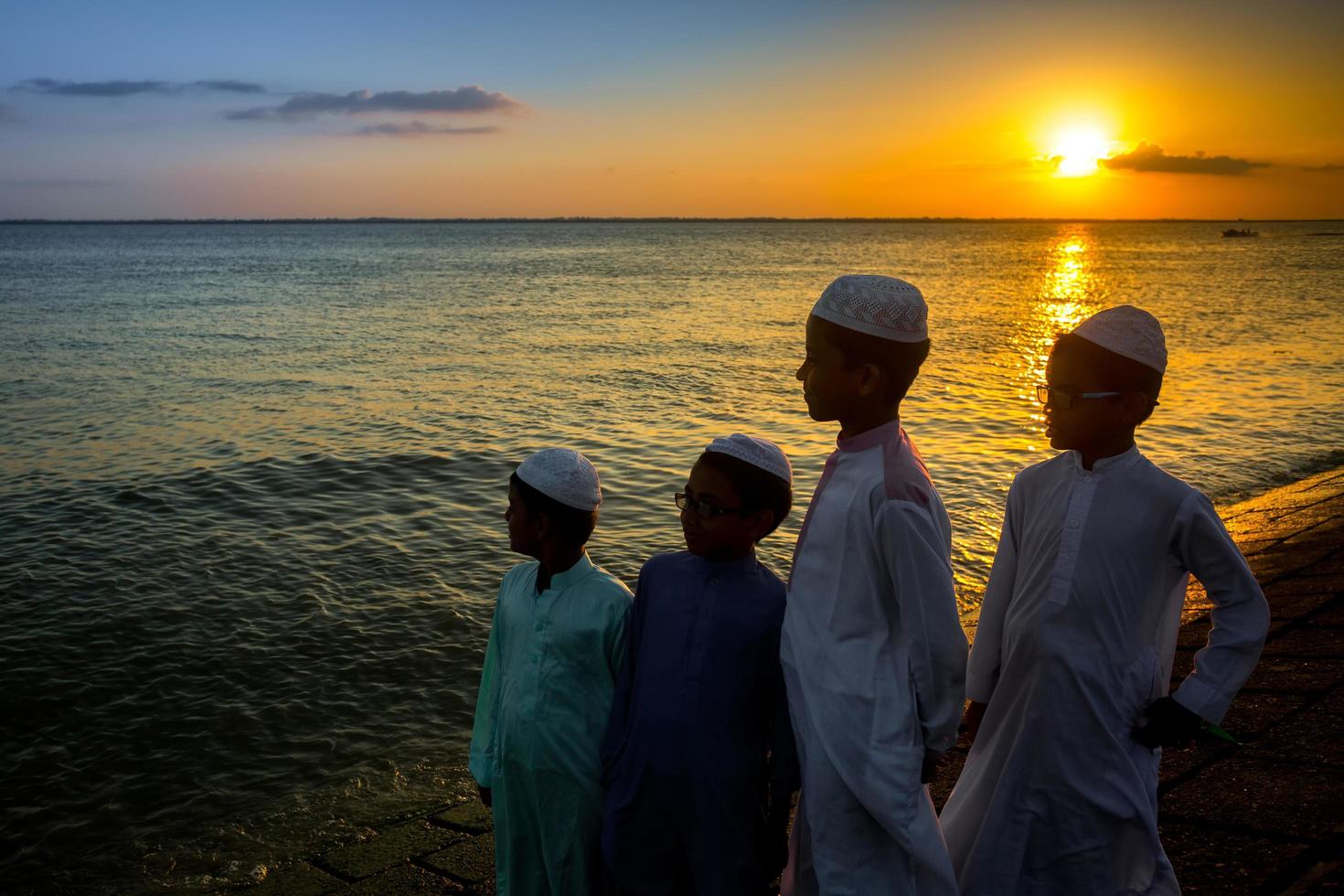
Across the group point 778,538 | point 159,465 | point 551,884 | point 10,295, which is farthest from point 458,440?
point 10,295

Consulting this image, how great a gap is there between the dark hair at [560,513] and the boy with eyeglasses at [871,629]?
0.69 metres

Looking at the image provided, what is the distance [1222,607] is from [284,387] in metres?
19.4

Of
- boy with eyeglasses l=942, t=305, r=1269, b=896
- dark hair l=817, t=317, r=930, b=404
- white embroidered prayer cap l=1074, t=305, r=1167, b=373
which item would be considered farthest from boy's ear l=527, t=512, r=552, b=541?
white embroidered prayer cap l=1074, t=305, r=1167, b=373

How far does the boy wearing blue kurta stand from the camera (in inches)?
106

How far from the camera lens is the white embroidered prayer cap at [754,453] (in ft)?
8.07

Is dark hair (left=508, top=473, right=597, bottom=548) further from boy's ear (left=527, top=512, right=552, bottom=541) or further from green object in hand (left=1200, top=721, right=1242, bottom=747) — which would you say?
green object in hand (left=1200, top=721, right=1242, bottom=747)

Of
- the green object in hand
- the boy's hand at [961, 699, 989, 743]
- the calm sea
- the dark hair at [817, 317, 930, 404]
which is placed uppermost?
the dark hair at [817, 317, 930, 404]

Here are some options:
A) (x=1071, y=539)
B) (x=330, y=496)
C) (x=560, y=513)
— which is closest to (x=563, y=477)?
(x=560, y=513)

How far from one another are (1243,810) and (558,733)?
2.47 metres

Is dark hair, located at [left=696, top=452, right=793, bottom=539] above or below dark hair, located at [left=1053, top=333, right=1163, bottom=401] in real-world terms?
below

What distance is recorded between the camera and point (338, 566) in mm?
9062

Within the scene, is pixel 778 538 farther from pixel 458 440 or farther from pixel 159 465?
pixel 159 465

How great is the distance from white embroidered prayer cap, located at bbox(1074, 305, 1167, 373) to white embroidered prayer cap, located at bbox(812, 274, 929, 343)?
0.64 m

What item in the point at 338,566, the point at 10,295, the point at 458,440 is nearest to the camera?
the point at 338,566
